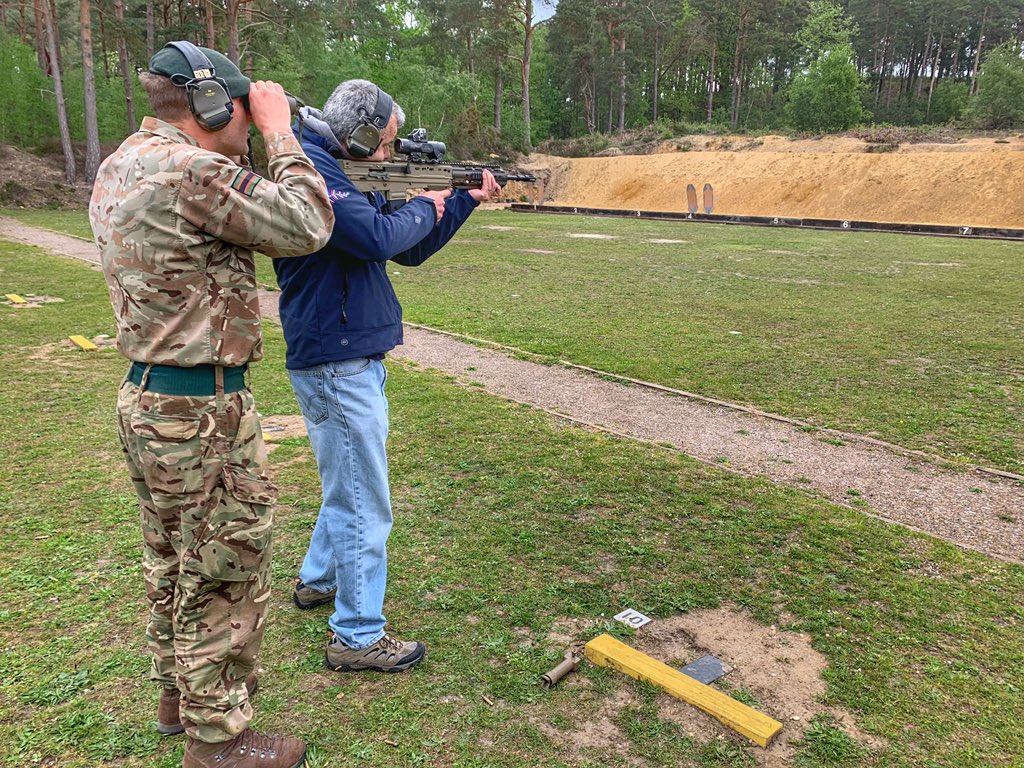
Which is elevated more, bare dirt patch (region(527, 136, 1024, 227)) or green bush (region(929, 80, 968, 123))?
green bush (region(929, 80, 968, 123))

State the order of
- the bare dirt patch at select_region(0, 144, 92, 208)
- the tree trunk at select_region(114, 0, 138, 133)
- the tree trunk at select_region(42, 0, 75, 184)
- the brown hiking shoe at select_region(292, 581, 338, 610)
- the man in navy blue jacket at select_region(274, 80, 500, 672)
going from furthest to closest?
the tree trunk at select_region(42, 0, 75, 184)
the tree trunk at select_region(114, 0, 138, 133)
the bare dirt patch at select_region(0, 144, 92, 208)
the brown hiking shoe at select_region(292, 581, 338, 610)
the man in navy blue jacket at select_region(274, 80, 500, 672)

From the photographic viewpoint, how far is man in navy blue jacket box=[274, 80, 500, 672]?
263 cm

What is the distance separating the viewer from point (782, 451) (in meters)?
5.36

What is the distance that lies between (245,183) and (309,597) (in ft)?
6.64

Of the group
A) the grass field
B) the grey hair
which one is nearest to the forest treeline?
the grass field

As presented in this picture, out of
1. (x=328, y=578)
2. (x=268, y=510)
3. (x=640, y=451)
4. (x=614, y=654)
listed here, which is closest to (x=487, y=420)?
(x=640, y=451)

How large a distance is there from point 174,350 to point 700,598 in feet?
8.49

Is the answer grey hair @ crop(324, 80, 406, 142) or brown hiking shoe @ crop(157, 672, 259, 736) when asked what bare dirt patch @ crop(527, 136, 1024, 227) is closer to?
grey hair @ crop(324, 80, 406, 142)

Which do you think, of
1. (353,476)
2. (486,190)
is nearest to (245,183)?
(353,476)

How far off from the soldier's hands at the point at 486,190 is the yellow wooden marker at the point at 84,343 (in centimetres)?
648

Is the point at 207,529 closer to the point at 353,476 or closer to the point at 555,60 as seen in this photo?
the point at 353,476

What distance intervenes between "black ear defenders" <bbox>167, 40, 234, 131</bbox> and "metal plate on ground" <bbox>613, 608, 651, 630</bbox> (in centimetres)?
255

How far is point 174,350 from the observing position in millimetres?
2061

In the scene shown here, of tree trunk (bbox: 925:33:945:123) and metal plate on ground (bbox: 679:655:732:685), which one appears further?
tree trunk (bbox: 925:33:945:123)
